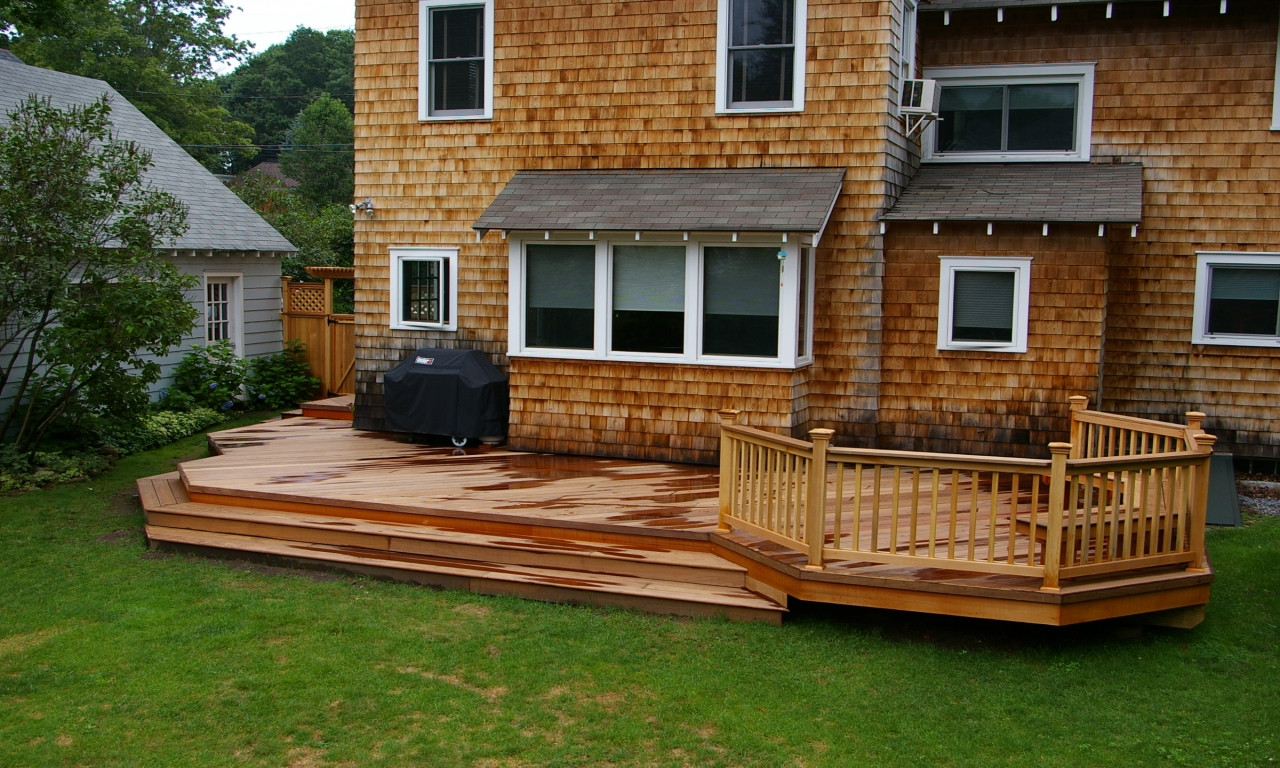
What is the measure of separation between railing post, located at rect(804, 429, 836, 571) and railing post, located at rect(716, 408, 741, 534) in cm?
87

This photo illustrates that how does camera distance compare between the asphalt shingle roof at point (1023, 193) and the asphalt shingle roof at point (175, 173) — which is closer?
the asphalt shingle roof at point (1023, 193)

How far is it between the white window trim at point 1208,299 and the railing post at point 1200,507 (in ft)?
15.4

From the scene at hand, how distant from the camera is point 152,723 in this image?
5.40 metres

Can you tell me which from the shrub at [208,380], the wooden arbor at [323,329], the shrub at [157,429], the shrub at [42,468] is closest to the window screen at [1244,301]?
the wooden arbor at [323,329]

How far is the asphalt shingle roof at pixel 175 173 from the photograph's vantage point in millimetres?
14977

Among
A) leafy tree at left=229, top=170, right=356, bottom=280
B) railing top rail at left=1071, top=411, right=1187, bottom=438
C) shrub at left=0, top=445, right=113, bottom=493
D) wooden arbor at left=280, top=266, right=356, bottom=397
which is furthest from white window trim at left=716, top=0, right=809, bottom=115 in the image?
leafy tree at left=229, top=170, right=356, bottom=280

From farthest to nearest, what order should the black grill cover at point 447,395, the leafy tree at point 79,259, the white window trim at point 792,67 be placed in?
the black grill cover at point 447,395
the white window trim at point 792,67
the leafy tree at point 79,259

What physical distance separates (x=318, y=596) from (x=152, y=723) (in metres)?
1.85

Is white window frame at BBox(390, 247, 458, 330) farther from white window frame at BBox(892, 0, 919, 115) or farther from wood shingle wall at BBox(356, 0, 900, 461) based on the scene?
white window frame at BBox(892, 0, 919, 115)

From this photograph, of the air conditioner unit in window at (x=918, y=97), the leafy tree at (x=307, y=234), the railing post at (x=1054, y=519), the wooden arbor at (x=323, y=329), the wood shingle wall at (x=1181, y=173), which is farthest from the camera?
the leafy tree at (x=307, y=234)

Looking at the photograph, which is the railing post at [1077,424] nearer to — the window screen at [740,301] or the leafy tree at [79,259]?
the window screen at [740,301]

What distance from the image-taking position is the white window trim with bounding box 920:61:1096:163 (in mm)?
10930

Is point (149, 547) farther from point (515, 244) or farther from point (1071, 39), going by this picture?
point (1071, 39)

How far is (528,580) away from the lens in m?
7.19
